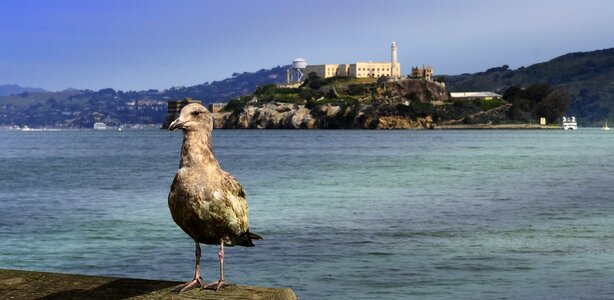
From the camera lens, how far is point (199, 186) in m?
5.98

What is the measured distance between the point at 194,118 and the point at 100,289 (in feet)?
4.20

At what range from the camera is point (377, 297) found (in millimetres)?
15898

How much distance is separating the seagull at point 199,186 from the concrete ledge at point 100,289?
12.8 inches

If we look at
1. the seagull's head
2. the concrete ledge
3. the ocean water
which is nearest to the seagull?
the seagull's head

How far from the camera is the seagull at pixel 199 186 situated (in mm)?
5988

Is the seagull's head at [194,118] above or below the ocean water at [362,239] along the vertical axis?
above

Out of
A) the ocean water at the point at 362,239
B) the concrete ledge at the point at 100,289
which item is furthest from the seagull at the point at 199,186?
the ocean water at the point at 362,239

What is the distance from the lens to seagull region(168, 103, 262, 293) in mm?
5988

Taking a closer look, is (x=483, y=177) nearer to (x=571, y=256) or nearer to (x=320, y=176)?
(x=320, y=176)

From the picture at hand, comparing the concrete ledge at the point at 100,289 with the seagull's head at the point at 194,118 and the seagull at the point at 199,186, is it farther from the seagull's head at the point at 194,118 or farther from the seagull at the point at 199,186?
the seagull's head at the point at 194,118

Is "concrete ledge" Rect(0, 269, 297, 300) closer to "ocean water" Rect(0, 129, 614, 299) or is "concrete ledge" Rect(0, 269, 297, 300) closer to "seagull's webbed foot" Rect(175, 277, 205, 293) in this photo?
"seagull's webbed foot" Rect(175, 277, 205, 293)

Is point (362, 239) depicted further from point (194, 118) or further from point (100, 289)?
point (100, 289)

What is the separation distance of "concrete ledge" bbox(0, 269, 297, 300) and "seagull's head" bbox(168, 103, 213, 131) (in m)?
1.04

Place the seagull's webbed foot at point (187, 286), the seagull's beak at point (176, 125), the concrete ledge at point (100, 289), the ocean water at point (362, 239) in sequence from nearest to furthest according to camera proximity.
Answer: the concrete ledge at point (100, 289) < the seagull's webbed foot at point (187, 286) < the seagull's beak at point (176, 125) < the ocean water at point (362, 239)
